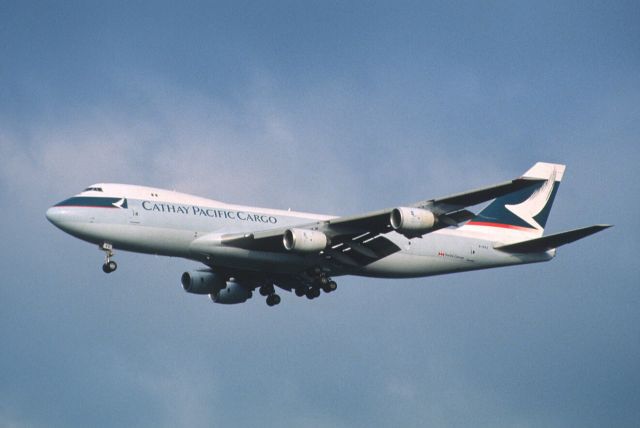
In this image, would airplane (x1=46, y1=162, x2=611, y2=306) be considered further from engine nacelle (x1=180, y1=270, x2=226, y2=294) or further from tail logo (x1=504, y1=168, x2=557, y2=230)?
tail logo (x1=504, y1=168, x2=557, y2=230)

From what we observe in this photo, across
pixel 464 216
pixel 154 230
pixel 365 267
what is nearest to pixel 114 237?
pixel 154 230

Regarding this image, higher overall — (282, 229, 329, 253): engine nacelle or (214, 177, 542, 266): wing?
(214, 177, 542, 266): wing

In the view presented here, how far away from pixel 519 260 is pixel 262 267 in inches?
584

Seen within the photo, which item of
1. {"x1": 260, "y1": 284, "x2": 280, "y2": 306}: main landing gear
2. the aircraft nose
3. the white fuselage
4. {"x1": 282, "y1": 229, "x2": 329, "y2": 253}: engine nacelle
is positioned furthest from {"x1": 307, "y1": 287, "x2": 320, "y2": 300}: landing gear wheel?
the aircraft nose

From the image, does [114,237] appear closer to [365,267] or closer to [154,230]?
[154,230]

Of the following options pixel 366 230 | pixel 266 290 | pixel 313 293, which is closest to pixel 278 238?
pixel 366 230

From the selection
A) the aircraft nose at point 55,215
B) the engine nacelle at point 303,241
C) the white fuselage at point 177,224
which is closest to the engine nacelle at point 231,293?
the white fuselage at point 177,224

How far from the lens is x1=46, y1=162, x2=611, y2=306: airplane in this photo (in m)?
47.6

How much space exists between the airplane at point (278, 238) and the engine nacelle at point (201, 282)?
0.05 m

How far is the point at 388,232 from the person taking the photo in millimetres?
50562

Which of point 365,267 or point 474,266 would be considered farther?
point 474,266

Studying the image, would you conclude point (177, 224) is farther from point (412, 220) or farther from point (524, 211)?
point (524, 211)

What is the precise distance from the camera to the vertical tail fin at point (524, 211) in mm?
57594

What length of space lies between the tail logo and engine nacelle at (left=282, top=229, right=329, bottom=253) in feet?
49.0
